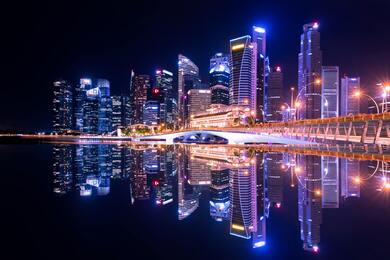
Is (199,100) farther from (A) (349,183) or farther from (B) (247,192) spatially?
(B) (247,192)

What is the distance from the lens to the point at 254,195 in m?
6.27

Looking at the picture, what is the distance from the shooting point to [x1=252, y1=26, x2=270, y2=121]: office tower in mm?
137500

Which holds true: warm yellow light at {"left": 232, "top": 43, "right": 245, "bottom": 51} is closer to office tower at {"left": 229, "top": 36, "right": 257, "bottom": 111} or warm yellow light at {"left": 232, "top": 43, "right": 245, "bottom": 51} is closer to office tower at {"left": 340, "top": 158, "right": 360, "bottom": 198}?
office tower at {"left": 229, "top": 36, "right": 257, "bottom": 111}

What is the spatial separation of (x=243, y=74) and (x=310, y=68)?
24.3 meters

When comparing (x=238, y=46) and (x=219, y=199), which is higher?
(x=238, y=46)

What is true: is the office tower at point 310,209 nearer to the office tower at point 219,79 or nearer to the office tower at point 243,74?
the office tower at point 243,74

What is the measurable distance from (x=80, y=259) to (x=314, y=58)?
133039mm

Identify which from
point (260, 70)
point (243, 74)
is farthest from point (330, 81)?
point (243, 74)

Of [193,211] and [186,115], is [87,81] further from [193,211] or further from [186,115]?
[193,211]

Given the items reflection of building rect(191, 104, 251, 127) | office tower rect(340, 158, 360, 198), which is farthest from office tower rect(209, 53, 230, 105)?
office tower rect(340, 158, 360, 198)

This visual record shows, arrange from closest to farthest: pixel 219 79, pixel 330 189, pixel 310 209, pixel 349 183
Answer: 1. pixel 310 209
2. pixel 330 189
3. pixel 349 183
4. pixel 219 79

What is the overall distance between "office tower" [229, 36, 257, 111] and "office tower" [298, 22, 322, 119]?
1739cm

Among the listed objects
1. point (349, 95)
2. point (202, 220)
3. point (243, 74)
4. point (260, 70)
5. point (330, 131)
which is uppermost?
point (260, 70)

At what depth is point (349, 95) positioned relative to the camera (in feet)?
358
